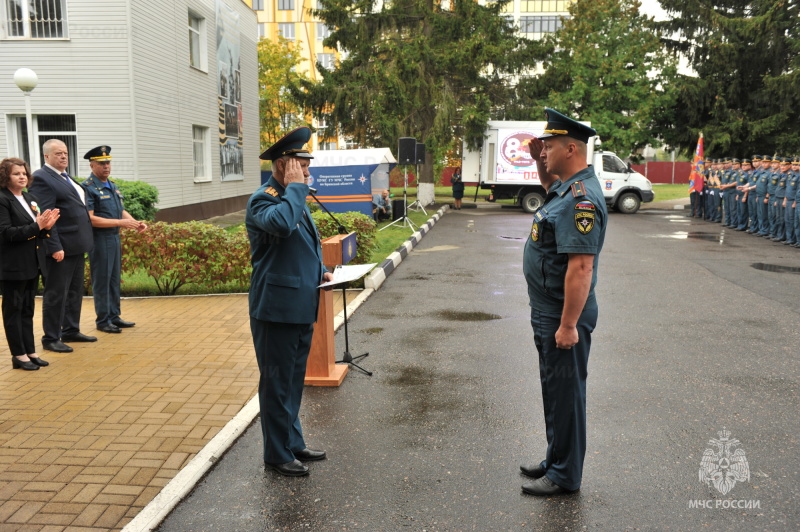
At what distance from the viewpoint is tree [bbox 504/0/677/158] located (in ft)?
102

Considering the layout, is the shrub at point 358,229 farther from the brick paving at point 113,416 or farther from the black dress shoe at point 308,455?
the black dress shoe at point 308,455

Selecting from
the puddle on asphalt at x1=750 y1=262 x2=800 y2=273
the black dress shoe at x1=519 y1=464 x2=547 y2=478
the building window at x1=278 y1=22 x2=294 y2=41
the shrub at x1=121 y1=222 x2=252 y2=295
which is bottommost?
the puddle on asphalt at x1=750 y1=262 x2=800 y2=273

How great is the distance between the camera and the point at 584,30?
104 feet

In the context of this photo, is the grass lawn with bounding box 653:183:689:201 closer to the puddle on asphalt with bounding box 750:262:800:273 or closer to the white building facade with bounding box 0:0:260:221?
the puddle on asphalt with bounding box 750:262:800:273

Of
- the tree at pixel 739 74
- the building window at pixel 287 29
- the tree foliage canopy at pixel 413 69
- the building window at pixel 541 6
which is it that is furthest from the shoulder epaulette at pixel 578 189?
the building window at pixel 541 6

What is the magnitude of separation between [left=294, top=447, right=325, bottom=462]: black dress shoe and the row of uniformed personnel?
15.6 meters

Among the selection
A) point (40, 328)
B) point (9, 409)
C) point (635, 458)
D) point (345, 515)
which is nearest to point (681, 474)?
point (635, 458)

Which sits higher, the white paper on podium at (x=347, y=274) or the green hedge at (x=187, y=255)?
the white paper on podium at (x=347, y=274)

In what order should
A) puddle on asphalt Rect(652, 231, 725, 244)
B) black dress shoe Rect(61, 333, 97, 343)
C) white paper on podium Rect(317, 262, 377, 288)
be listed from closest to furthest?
white paper on podium Rect(317, 262, 377, 288) → black dress shoe Rect(61, 333, 97, 343) → puddle on asphalt Rect(652, 231, 725, 244)

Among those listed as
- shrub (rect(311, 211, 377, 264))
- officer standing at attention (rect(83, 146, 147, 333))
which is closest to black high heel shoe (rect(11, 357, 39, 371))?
officer standing at attention (rect(83, 146, 147, 333))

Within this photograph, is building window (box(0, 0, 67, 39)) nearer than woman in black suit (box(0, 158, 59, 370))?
No

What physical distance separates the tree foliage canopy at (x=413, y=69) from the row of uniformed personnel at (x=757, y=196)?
9387mm

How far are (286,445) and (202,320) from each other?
4491mm

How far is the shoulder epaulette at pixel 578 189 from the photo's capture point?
141 inches
